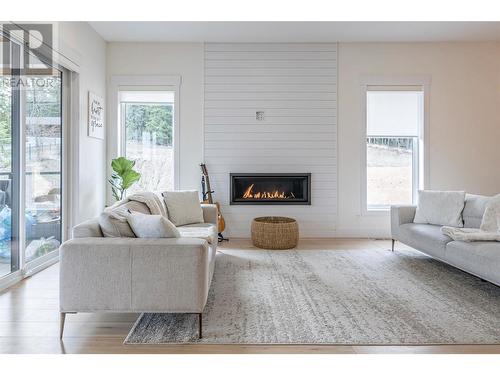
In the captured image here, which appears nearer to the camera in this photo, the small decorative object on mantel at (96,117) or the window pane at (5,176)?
the window pane at (5,176)

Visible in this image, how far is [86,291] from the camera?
7.11ft

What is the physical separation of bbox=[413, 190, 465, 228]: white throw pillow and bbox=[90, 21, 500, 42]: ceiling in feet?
7.52

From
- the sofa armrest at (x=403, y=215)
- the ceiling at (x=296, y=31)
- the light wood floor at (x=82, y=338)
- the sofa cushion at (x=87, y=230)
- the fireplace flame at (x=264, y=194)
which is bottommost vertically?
the light wood floor at (x=82, y=338)

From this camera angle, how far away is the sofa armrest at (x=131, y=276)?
7.06ft

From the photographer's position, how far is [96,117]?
500 centimetres

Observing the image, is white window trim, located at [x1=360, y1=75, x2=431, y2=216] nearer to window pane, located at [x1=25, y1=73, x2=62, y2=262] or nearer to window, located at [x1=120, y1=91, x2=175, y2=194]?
window, located at [x1=120, y1=91, x2=175, y2=194]

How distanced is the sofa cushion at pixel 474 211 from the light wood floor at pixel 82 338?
2.10m

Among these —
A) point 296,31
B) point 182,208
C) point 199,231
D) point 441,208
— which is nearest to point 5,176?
point 182,208

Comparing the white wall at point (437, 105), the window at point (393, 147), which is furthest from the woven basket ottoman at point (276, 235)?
the window at point (393, 147)

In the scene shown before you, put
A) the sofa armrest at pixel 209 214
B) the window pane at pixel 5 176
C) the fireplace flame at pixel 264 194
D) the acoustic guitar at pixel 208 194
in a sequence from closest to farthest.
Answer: the window pane at pixel 5 176 → the sofa armrest at pixel 209 214 → the acoustic guitar at pixel 208 194 → the fireplace flame at pixel 264 194

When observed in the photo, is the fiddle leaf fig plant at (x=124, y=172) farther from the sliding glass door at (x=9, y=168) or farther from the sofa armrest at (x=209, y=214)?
the sliding glass door at (x=9, y=168)

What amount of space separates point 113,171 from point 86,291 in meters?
3.61

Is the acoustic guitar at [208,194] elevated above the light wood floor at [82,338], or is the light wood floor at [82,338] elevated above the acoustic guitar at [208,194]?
the acoustic guitar at [208,194]
